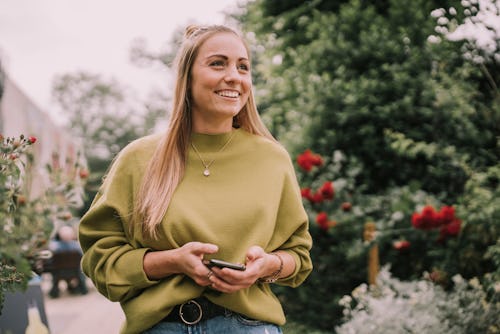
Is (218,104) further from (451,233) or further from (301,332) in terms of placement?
(301,332)

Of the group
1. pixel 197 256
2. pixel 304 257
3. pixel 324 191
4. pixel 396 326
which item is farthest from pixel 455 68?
pixel 197 256

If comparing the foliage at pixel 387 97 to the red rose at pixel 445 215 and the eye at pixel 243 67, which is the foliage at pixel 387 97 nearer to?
the red rose at pixel 445 215

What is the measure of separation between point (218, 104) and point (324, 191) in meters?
3.85

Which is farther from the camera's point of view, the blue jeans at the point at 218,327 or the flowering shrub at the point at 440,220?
the flowering shrub at the point at 440,220

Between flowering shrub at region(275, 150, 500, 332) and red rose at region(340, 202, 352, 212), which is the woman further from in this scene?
red rose at region(340, 202, 352, 212)

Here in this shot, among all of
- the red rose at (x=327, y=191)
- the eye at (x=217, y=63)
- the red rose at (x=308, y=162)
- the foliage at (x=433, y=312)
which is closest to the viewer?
the eye at (x=217, y=63)

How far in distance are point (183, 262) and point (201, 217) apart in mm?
163

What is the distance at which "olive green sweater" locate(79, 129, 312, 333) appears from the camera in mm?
1840

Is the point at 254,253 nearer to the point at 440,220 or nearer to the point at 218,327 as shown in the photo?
the point at 218,327

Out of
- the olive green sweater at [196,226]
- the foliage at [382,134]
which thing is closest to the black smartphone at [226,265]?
the olive green sweater at [196,226]

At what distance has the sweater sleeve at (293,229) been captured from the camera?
78.9 inches

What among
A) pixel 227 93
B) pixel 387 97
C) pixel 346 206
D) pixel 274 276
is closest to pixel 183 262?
pixel 274 276

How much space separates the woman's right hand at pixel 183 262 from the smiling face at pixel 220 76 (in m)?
0.48

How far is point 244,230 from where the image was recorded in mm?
1889
